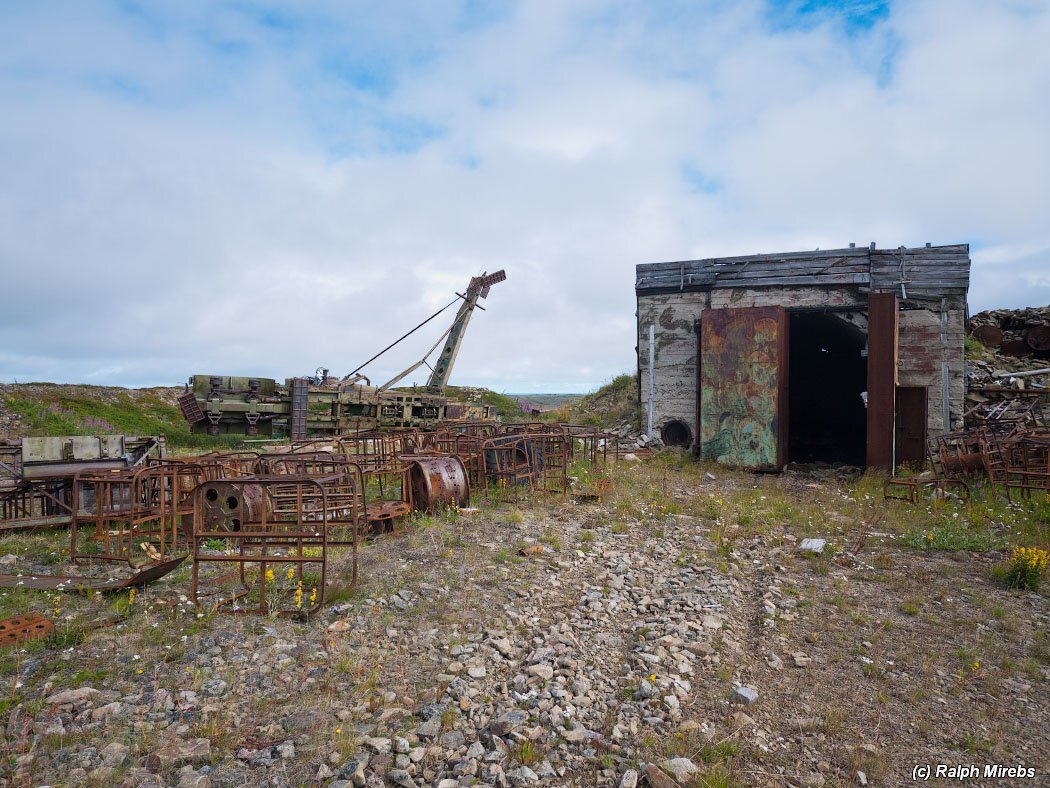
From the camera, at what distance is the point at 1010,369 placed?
19016 millimetres

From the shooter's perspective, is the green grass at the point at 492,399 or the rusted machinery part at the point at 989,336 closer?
the rusted machinery part at the point at 989,336

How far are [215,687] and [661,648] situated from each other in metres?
3.30

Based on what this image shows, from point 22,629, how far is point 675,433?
14.1 metres

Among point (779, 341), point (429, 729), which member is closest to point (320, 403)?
point (779, 341)

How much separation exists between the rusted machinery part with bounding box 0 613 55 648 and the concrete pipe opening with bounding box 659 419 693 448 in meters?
13.6

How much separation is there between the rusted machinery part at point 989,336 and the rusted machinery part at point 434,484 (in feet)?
69.6

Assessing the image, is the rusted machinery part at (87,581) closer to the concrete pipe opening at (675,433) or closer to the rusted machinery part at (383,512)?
the rusted machinery part at (383,512)

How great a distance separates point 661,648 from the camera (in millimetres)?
4914

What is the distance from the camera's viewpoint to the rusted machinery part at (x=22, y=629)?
4.80m

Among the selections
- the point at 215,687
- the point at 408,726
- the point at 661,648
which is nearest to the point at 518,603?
the point at 661,648

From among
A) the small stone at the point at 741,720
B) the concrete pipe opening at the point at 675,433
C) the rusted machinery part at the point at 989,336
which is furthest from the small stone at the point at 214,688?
the rusted machinery part at the point at 989,336

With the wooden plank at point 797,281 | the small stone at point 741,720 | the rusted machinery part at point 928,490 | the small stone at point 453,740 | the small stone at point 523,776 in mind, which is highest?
the wooden plank at point 797,281

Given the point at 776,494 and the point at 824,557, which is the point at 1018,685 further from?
the point at 776,494

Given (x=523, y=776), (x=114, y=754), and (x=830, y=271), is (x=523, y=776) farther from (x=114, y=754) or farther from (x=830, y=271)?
(x=830, y=271)
